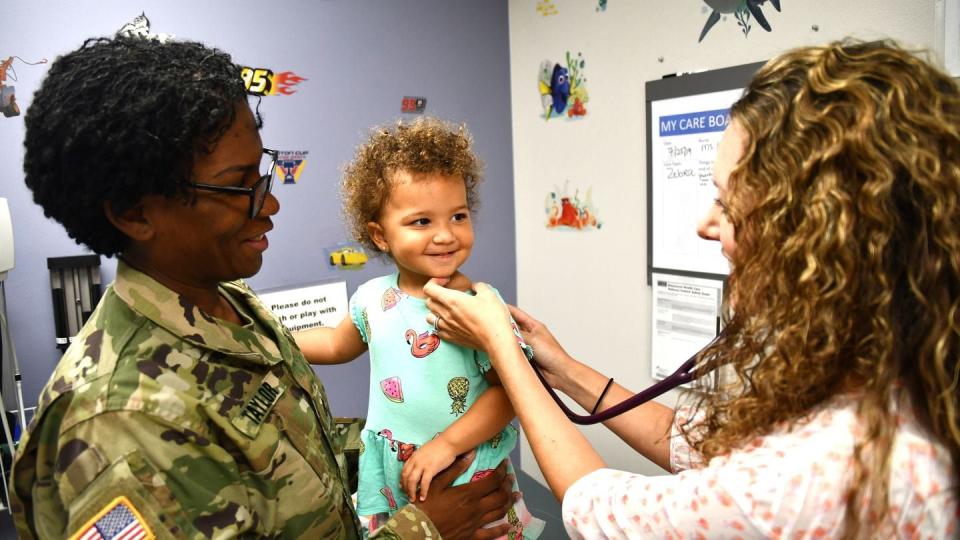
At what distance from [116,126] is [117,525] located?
47 centimetres

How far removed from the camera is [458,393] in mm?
1431

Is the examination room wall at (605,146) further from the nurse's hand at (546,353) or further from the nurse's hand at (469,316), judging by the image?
the nurse's hand at (469,316)

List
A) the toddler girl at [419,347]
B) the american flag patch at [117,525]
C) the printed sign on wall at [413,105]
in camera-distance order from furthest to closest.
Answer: the printed sign on wall at [413,105], the toddler girl at [419,347], the american flag patch at [117,525]

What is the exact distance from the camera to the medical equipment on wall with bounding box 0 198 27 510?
5.61ft

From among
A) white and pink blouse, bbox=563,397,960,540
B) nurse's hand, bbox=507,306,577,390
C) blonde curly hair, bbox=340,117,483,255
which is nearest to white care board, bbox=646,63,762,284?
nurse's hand, bbox=507,306,577,390

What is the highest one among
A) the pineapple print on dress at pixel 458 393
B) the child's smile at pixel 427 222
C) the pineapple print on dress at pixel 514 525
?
the child's smile at pixel 427 222

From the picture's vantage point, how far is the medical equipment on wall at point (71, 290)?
6.23 feet

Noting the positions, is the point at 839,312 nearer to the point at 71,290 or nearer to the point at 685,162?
the point at 685,162

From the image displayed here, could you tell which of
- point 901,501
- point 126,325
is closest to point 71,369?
point 126,325

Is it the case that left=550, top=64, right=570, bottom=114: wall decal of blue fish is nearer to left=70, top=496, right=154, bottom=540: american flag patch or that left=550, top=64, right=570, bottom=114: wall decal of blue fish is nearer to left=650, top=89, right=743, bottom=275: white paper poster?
left=650, top=89, right=743, bottom=275: white paper poster

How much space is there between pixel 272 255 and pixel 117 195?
4.85ft

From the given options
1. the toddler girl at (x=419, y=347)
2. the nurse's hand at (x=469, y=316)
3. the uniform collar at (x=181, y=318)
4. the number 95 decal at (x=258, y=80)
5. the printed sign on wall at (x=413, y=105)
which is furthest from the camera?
the printed sign on wall at (x=413, y=105)

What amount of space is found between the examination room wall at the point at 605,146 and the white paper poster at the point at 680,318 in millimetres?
67

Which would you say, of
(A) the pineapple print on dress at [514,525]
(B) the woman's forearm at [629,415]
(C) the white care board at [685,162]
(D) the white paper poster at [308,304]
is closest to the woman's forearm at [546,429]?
(B) the woman's forearm at [629,415]
